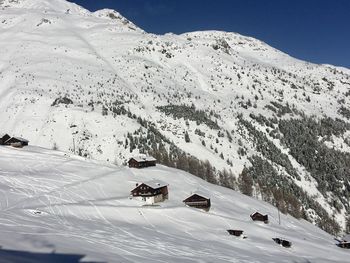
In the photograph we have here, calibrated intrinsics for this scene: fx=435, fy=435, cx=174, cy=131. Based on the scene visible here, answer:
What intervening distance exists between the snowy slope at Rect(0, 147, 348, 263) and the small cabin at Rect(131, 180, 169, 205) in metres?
1.65

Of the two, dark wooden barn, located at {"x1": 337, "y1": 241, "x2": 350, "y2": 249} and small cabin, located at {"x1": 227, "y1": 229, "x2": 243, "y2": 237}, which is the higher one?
dark wooden barn, located at {"x1": 337, "y1": 241, "x2": 350, "y2": 249}

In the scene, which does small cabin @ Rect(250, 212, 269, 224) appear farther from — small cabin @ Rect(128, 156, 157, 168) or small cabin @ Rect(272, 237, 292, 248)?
small cabin @ Rect(128, 156, 157, 168)

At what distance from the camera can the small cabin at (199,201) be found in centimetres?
6962

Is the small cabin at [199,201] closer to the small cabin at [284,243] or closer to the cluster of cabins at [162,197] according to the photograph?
the cluster of cabins at [162,197]

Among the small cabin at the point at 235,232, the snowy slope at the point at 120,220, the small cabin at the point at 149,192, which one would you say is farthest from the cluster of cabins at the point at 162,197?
the small cabin at the point at 235,232

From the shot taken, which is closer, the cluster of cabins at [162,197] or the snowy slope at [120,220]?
the snowy slope at [120,220]

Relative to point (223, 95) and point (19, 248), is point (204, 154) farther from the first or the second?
point (19, 248)

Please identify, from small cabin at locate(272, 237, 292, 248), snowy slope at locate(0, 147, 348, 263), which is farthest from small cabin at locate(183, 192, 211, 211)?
small cabin at locate(272, 237, 292, 248)

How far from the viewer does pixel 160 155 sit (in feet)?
383

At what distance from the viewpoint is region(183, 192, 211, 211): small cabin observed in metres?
69.6

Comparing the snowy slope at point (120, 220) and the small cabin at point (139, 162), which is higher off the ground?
the small cabin at point (139, 162)

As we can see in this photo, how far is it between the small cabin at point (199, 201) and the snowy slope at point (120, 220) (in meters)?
1.40

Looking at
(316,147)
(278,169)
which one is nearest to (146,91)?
(278,169)

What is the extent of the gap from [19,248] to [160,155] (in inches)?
3616
